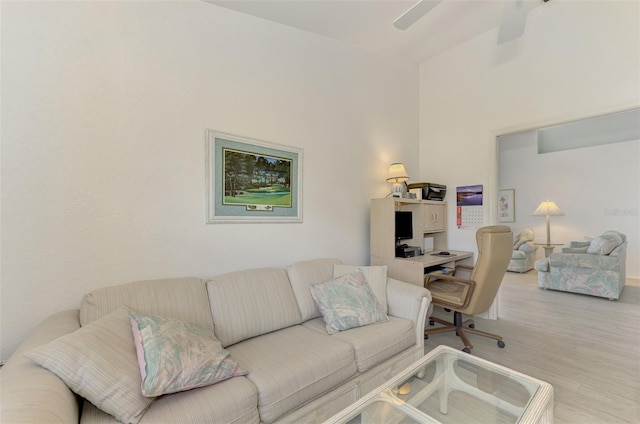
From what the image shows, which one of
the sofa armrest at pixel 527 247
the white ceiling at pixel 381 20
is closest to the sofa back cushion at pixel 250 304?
the white ceiling at pixel 381 20

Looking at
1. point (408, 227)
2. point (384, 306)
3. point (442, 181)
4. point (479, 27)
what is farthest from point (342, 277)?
point (479, 27)

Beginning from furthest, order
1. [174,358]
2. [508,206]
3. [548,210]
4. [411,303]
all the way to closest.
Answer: [508,206] < [548,210] < [411,303] < [174,358]

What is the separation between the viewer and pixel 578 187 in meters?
5.20

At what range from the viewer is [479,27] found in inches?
113

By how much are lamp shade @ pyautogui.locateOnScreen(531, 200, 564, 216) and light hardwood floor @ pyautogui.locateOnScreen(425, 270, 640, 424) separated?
179 centimetres

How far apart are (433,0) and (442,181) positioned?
7.24ft

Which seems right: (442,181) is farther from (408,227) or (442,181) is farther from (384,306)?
A: (384,306)

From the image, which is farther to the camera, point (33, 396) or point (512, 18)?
point (512, 18)

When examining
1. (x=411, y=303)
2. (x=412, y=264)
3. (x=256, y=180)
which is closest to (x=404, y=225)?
(x=412, y=264)

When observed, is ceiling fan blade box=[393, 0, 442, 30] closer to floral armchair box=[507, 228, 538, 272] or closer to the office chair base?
the office chair base

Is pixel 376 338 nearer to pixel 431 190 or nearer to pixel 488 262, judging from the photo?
pixel 488 262

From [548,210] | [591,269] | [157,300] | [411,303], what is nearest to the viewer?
[157,300]

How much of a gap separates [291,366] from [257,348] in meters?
0.32

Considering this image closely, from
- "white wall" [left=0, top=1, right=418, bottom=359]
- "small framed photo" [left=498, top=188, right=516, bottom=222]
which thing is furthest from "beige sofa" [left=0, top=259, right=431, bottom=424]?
"small framed photo" [left=498, top=188, right=516, bottom=222]
